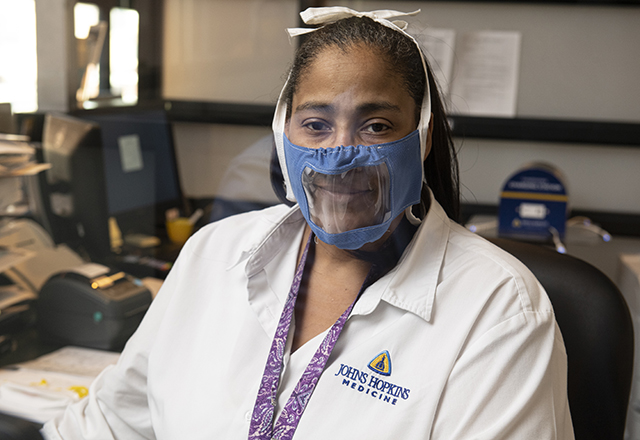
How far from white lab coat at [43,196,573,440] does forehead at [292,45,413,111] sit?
23cm

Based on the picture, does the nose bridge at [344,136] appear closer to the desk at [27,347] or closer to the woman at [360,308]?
the woman at [360,308]

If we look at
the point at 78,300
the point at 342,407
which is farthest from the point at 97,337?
the point at 342,407

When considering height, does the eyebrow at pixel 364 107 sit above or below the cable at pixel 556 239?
above

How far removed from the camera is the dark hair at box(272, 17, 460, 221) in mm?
917

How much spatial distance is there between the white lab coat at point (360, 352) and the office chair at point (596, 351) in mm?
152

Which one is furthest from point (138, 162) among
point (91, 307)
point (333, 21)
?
point (333, 21)

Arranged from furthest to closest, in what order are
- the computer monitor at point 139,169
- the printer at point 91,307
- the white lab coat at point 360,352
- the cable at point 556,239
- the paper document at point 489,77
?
the paper document at point 489,77 → the cable at point 556,239 → the computer monitor at point 139,169 → the printer at point 91,307 → the white lab coat at point 360,352

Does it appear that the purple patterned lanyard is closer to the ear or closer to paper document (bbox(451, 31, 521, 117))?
the ear

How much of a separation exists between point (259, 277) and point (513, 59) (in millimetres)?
1850

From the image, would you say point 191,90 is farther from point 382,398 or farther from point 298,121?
point 382,398

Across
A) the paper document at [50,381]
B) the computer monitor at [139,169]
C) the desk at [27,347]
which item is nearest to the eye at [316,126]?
the paper document at [50,381]

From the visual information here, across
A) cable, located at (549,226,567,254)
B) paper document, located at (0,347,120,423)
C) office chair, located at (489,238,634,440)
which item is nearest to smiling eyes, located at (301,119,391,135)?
office chair, located at (489,238,634,440)

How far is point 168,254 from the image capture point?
62.0 inches

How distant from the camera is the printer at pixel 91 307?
1.34 m
